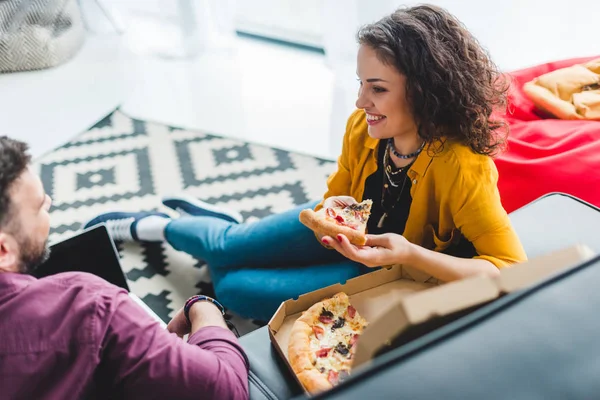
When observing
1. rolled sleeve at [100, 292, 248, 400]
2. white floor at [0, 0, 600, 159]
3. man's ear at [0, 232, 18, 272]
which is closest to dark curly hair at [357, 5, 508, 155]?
rolled sleeve at [100, 292, 248, 400]

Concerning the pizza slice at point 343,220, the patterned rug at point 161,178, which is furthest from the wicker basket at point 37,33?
the pizza slice at point 343,220

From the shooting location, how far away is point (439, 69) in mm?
1255

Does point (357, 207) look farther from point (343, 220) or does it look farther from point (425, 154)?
point (425, 154)

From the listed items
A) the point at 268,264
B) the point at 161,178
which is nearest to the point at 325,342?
the point at 268,264

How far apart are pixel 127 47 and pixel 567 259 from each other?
3.47 metres

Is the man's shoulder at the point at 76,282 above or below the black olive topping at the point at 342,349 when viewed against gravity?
above

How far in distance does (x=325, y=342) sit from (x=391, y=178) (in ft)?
1.60

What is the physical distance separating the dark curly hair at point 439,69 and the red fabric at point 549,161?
1.43 feet

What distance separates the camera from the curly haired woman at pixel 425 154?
4.12ft

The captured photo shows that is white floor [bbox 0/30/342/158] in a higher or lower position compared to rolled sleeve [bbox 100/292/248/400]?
lower

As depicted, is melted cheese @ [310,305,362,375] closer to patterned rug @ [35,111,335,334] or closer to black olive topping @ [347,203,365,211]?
black olive topping @ [347,203,365,211]

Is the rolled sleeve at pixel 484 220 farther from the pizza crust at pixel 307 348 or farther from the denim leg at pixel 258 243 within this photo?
the denim leg at pixel 258 243

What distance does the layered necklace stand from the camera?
1427mm

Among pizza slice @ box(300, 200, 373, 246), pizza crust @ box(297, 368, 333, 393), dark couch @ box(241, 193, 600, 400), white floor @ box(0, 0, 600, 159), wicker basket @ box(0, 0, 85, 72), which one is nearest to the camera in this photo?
dark couch @ box(241, 193, 600, 400)
